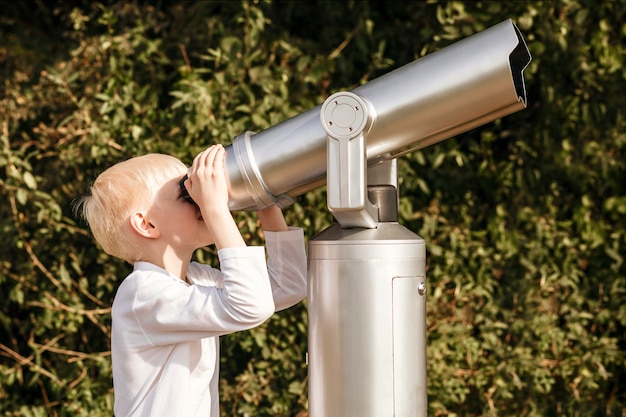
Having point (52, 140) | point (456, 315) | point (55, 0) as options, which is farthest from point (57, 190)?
point (456, 315)

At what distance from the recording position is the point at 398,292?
4.95ft

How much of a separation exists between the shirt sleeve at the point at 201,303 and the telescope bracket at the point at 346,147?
8.0 inches

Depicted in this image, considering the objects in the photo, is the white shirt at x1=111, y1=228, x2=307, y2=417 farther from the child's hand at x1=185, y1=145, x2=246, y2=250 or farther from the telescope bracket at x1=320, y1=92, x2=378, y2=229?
the telescope bracket at x1=320, y1=92, x2=378, y2=229

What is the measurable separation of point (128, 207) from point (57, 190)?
5.37 ft

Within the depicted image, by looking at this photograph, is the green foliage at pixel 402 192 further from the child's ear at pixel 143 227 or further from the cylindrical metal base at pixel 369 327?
the cylindrical metal base at pixel 369 327

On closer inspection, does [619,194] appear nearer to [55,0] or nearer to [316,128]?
[316,128]

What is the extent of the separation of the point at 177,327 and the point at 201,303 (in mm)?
67

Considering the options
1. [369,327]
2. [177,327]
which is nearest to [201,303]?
[177,327]

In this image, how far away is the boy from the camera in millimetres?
1545

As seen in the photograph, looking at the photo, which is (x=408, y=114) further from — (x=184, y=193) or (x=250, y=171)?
(x=184, y=193)

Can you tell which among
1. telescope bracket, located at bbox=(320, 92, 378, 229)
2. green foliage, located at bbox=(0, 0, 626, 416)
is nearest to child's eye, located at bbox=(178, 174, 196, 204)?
telescope bracket, located at bbox=(320, 92, 378, 229)

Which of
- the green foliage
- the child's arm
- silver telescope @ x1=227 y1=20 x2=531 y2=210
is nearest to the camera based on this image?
silver telescope @ x1=227 y1=20 x2=531 y2=210

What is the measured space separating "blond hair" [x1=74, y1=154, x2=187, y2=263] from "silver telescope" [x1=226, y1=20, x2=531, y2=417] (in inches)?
7.3

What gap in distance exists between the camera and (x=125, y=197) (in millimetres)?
1660
